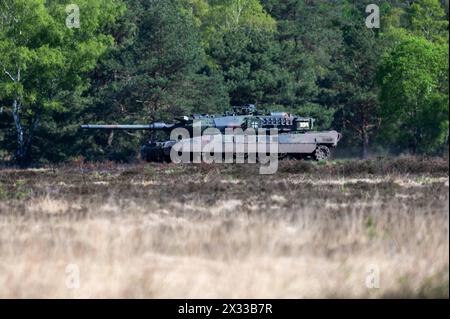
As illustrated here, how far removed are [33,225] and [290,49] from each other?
5638 centimetres

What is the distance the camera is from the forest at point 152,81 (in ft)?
195

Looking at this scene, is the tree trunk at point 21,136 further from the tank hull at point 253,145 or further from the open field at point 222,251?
the open field at point 222,251

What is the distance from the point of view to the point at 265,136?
143ft

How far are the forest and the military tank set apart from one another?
992cm

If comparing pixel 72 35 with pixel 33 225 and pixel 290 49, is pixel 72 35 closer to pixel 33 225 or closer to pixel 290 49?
pixel 290 49

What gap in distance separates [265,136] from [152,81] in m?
17.1

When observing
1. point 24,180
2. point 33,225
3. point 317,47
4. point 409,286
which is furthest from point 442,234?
point 317,47

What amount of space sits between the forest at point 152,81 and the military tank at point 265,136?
992cm

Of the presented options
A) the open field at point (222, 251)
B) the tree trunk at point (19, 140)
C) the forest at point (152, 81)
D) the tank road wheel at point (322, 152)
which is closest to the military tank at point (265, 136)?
the tank road wheel at point (322, 152)

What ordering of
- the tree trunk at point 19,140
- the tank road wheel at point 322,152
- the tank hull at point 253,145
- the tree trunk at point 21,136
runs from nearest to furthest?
the tank hull at point 253,145, the tank road wheel at point 322,152, the tree trunk at point 19,140, the tree trunk at point 21,136

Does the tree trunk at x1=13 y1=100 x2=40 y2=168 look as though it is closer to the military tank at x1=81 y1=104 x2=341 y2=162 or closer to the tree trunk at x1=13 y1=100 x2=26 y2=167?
the tree trunk at x1=13 y1=100 x2=26 y2=167

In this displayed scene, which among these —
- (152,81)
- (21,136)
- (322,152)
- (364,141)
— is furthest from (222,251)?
(364,141)

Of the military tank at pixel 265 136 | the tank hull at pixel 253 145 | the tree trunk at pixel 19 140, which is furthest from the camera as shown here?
the tree trunk at pixel 19 140

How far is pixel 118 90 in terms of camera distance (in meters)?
59.6
